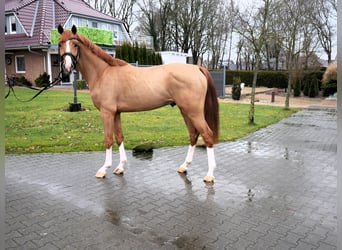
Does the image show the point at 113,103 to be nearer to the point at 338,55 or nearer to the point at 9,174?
the point at 9,174

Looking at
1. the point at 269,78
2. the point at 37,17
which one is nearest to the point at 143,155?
the point at 37,17

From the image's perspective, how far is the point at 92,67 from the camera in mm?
5023

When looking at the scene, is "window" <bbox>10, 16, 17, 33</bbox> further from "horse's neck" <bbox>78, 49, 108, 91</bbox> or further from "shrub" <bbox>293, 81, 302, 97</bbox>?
"horse's neck" <bbox>78, 49, 108, 91</bbox>

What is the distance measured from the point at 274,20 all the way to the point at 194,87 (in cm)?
782

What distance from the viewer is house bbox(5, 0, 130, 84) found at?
2461 centimetres

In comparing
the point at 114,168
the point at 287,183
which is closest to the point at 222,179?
the point at 287,183

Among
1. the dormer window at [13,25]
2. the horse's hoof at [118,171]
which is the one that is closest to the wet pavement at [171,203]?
the horse's hoof at [118,171]

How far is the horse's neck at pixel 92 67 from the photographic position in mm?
4992

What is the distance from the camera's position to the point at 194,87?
4750 millimetres

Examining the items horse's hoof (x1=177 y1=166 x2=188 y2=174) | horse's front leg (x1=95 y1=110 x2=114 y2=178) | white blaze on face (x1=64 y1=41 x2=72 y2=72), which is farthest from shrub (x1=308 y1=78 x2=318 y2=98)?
white blaze on face (x1=64 y1=41 x2=72 y2=72)

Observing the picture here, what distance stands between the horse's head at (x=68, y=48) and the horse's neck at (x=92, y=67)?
0.27 m

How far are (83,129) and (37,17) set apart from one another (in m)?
21.2

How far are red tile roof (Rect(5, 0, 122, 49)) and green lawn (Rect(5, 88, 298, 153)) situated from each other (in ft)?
44.8

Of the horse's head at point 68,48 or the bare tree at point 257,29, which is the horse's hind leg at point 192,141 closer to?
the horse's head at point 68,48
